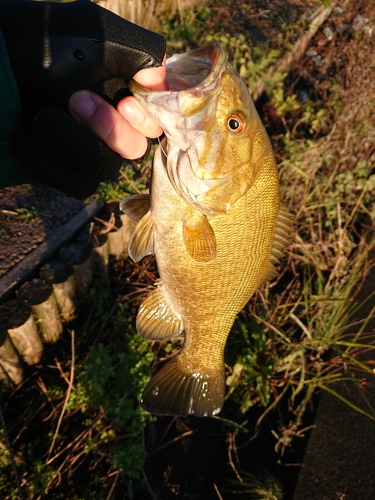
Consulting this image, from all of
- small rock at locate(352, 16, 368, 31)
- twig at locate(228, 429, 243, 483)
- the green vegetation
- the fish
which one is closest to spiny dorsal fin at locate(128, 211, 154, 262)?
the fish

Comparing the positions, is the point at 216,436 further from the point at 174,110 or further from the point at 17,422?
the point at 174,110

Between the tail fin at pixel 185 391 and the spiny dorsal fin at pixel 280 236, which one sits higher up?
the spiny dorsal fin at pixel 280 236

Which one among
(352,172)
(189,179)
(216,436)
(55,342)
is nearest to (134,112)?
(189,179)

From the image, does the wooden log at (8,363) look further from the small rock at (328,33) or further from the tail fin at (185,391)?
the small rock at (328,33)

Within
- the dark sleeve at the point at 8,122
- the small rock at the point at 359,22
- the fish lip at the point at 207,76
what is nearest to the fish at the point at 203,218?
the fish lip at the point at 207,76

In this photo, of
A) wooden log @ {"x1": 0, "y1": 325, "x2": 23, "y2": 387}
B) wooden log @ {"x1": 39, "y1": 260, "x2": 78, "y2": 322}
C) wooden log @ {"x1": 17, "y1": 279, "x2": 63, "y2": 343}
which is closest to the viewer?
wooden log @ {"x1": 0, "y1": 325, "x2": 23, "y2": 387}

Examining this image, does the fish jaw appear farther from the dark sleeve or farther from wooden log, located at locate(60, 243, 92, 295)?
wooden log, located at locate(60, 243, 92, 295)
